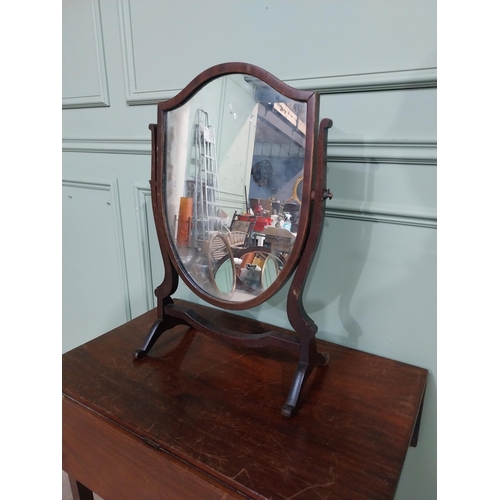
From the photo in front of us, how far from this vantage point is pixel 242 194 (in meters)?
0.66

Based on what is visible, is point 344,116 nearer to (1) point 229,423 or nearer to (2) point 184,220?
(2) point 184,220

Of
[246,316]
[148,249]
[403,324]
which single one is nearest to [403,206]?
[403,324]

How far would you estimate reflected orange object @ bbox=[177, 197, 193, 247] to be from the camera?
719 mm

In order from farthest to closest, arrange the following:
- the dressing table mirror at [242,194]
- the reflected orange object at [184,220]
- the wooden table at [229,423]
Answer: the reflected orange object at [184,220] < the dressing table mirror at [242,194] < the wooden table at [229,423]

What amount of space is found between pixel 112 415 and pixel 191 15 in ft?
2.87

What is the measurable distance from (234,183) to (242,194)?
1.1 inches

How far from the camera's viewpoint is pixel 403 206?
0.71 m

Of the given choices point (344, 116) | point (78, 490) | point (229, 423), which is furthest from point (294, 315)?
point (78, 490)

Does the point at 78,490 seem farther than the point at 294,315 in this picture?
Yes

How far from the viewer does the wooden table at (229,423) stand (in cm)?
49

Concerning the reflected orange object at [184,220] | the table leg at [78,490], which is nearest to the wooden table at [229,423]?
the table leg at [78,490]

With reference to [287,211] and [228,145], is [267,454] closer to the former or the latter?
[287,211]

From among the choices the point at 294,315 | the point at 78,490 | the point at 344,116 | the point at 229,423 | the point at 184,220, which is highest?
the point at 344,116

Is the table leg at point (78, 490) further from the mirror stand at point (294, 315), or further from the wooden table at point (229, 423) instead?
the mirror stand at point (294, 315)
